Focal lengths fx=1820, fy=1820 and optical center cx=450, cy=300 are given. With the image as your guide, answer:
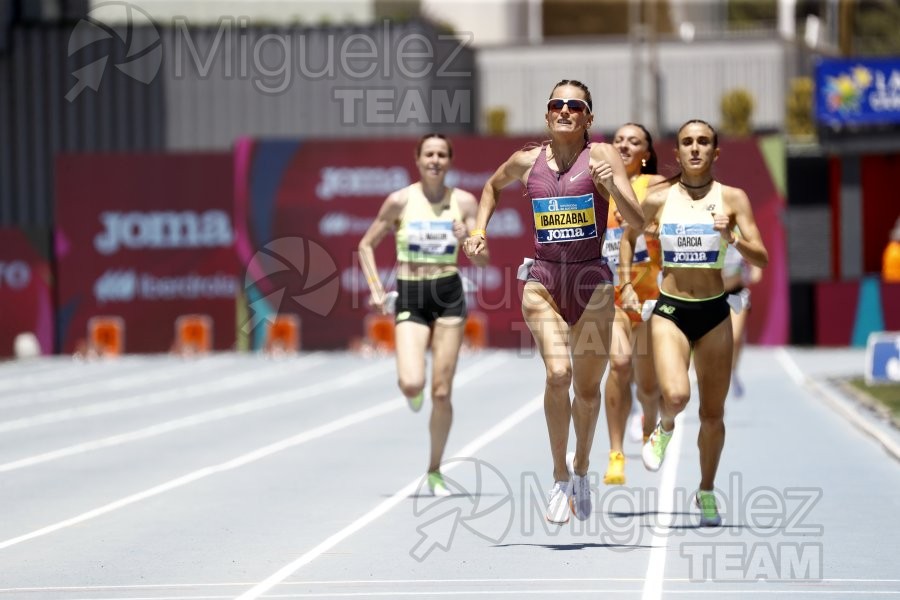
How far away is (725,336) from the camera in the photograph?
34.4 feet

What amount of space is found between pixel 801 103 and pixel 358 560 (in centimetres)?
4087

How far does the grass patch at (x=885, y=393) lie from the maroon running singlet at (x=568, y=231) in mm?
8204

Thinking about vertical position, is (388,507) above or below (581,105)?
below

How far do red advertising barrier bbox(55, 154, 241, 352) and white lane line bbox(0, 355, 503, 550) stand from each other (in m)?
7.33

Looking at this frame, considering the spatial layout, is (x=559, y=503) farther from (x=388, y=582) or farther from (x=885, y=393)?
(x=885, y=393)

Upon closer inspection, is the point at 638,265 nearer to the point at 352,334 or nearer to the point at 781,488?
the point at 781,488

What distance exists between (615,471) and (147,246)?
22.0m

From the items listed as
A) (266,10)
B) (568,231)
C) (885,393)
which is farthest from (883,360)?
(266,10)

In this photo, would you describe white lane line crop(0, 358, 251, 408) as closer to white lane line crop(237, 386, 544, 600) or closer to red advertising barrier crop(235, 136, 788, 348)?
red advertising barrier crop(235, 136, 788, 348)

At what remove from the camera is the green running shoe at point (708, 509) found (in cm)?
1054

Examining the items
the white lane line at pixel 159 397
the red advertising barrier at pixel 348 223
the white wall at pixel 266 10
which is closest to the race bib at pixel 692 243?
the white lane line at pixel 159 397

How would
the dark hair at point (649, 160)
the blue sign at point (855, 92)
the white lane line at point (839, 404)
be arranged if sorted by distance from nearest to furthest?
the dark hair at point (649, 160)
the white lane line at point (839, 404)
the blue sign at point (855, 92)

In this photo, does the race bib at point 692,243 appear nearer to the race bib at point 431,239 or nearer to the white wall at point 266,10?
the race bib at point 431,239

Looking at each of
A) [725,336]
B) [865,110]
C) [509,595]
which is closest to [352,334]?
[865,110]
